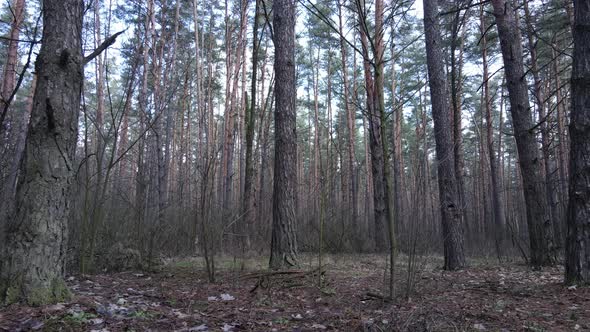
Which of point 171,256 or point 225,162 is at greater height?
point 225,162

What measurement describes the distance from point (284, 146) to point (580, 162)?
3812mm

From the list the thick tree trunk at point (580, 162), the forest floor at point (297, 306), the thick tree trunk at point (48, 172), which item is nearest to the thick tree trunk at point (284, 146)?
the forest floor at point (297, 306)

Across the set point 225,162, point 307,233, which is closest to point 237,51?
point 225,162

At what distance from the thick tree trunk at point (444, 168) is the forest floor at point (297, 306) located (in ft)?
3.95

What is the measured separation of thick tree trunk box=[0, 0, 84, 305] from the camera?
2.95 metres

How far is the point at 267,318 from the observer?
3.39m

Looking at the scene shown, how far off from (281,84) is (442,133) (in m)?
2.86

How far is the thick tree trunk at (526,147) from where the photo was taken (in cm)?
647

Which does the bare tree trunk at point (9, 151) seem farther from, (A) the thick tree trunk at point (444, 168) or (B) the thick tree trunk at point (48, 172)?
(A) the thick tree trunk at point (444, 168)

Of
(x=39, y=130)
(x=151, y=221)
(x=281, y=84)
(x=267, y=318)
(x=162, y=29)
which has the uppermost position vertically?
(x=162, y=29)

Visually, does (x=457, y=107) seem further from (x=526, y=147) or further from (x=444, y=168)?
(x=444, y=168)

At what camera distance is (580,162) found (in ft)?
13.0

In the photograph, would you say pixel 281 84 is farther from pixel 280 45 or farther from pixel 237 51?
pixel 237 51

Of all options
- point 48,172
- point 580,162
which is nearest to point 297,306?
point 48,172
